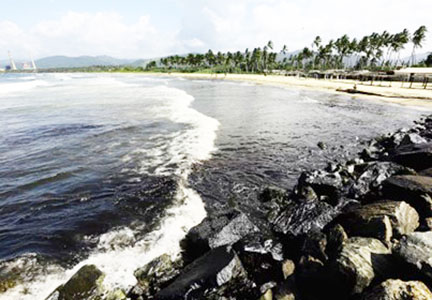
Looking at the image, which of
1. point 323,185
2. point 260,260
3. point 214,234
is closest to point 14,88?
point 214,234

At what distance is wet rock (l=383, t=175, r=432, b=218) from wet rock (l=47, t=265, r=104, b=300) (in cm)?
775

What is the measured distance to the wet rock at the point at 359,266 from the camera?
391cm

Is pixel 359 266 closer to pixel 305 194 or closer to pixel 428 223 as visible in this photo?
pixel 428 223

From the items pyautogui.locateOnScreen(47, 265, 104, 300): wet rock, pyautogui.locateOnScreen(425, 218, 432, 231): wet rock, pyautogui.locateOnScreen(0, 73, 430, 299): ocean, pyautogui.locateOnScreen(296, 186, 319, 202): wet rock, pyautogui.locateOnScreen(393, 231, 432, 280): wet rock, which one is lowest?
pyautogui.locateOnScreen(0, 73, 430, 299): ocean

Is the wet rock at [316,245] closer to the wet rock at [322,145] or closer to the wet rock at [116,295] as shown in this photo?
the wet rock at [116,295]

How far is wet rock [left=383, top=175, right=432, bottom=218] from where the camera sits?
6102 millimetres

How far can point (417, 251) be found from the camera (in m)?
3.96

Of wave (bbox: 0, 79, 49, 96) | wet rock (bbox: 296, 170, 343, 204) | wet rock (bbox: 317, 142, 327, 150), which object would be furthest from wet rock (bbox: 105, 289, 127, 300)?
wave (bbox: 0, 79, 49, 96)

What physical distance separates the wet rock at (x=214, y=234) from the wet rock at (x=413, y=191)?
160 inches

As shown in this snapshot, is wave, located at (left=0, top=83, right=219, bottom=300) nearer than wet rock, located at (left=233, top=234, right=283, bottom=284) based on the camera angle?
No

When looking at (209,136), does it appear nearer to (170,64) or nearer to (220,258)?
(220,258)

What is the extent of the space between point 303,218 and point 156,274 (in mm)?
4024

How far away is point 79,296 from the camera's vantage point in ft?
15.8

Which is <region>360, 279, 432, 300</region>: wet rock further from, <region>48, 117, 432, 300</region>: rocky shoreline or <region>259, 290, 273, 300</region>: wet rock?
<region>259, 290, 273, 300</region>: wet rock
